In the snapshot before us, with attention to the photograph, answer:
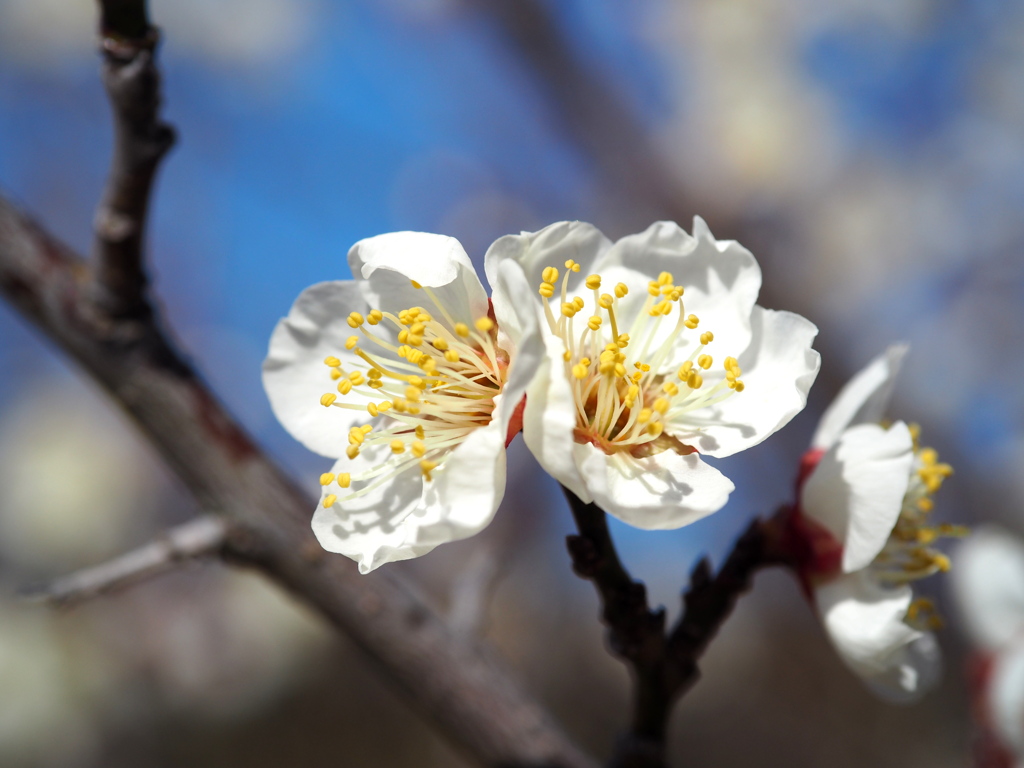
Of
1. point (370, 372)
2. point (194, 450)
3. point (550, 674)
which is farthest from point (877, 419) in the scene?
point (550, 674)

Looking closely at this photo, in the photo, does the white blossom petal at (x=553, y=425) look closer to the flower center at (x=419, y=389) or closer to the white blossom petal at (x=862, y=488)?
the flower center at (x=419, y=389)

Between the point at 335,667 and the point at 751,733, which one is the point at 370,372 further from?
the point at 751,733


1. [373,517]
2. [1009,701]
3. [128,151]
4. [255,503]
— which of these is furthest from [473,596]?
[1009,701]

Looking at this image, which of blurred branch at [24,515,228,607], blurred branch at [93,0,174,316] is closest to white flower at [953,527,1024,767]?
blurred branch at [24,515,228,607]

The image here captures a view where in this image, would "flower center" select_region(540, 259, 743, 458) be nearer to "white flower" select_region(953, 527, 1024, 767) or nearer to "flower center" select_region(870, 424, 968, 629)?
"flower center" select_region(870, 424, 968, 629)

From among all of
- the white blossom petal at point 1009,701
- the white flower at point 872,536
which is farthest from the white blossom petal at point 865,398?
the white blossom petal at point 1009,701

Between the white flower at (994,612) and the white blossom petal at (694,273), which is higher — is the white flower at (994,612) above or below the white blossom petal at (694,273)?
below
